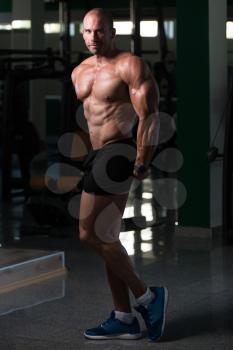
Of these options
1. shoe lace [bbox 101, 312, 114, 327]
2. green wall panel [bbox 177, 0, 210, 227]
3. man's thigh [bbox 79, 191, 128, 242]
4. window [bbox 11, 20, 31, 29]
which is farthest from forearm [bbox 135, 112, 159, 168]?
window [bbox 11, 20, 31, 29]

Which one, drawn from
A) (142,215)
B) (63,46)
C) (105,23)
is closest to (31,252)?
(105,23)

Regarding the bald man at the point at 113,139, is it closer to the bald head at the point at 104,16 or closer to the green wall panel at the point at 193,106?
the bald head at the point at 104,16

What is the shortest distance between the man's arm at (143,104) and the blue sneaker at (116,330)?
68 cm

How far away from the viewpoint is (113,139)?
141 inches

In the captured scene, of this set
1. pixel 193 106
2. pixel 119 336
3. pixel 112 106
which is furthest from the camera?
pixel 193 106

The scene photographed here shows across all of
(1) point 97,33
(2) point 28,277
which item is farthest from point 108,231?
(1) point 97,33

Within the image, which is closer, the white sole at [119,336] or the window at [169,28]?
the white sole at [119,336]

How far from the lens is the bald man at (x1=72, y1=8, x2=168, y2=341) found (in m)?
3.50

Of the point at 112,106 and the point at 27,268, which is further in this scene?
the point at 112,106

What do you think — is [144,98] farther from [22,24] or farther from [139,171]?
[22,24]

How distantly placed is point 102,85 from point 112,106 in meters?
0.09

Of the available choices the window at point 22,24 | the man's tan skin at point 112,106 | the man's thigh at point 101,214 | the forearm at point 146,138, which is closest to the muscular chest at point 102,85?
the man's tan skin at point 112,106

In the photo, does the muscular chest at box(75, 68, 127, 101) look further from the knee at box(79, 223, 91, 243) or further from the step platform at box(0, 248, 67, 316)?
the step platform at box(0, 248, 67, 316)

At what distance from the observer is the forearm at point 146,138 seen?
11.5ft
